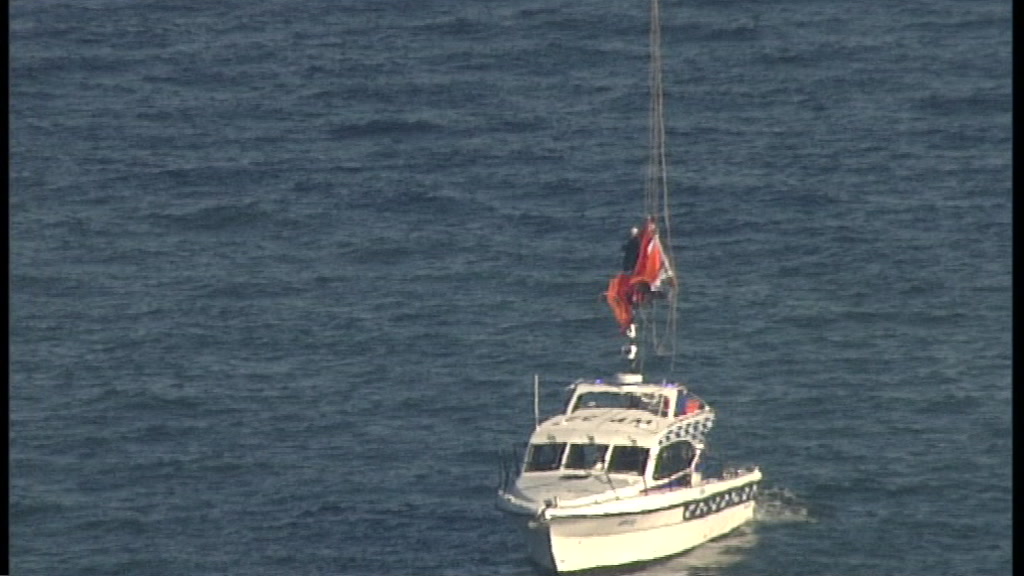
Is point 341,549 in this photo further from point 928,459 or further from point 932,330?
point 932,330

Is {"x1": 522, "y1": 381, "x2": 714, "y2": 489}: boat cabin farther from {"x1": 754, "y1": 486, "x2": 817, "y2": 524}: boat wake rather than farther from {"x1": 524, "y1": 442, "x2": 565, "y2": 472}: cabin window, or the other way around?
{"x1": 754, "y1": 486, "x2": 817, "y2": 524}: boat wake

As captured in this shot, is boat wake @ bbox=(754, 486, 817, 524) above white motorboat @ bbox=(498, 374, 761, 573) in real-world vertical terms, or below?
below

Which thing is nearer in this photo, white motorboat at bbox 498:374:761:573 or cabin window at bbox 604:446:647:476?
white motorboat at bbox 498:374:761:573

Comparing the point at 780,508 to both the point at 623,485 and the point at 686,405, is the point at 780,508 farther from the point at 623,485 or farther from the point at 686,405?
the point at 623,485

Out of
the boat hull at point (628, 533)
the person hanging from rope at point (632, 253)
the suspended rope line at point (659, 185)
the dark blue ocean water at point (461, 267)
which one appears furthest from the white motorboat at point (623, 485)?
the suspended rope line at point (659, 185)

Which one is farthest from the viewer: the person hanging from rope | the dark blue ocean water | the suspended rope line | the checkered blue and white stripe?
the suspended rope line

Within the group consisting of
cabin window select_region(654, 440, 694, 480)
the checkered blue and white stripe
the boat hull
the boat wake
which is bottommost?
the boat wake

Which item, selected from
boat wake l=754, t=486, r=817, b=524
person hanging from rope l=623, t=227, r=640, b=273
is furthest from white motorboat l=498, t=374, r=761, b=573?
person hanging from rope l=623, t=227, r=640, b=273

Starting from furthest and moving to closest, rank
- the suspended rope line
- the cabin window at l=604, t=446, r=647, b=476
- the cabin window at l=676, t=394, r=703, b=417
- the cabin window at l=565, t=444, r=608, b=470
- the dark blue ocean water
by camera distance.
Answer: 1. the suspended rope line
2. the dark blue ocean water
3. the cabin window at l=676, t=394, r=703, b=417
4. the cabin window at l=565, t=444, r=608, b=470
5. the cabin window at l=604, t=446, r=647, b=476
